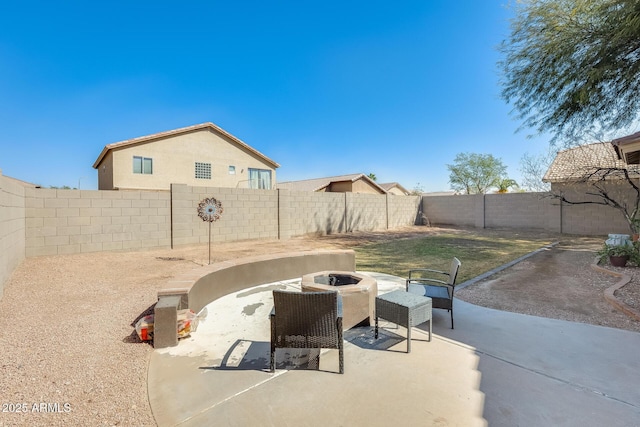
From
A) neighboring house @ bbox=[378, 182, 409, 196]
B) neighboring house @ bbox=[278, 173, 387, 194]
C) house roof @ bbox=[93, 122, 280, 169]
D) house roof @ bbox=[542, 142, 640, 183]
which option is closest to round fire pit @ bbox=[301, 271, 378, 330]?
house roof @ bbox=[542, 142, 640, 183]

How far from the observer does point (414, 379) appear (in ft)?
8.34

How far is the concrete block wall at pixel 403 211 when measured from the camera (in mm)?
19181

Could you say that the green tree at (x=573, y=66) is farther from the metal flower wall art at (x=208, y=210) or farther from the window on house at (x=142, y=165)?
the window on house at (x=142, y=165)

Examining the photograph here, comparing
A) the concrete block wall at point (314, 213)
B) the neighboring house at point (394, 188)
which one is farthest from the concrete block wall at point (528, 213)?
the neighboring house at point (394, 188)

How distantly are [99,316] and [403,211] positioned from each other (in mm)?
18571

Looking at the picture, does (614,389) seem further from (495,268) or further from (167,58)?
(167,58)

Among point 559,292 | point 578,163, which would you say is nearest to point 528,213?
point 578,163

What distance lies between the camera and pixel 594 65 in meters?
6.97

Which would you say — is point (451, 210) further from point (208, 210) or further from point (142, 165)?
point (142, 165)

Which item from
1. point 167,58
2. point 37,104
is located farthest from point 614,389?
point 37,104

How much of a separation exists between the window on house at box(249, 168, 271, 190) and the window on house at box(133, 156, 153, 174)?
6961 mm

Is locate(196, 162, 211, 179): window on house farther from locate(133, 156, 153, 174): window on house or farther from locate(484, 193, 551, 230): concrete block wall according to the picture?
locate(484, 193, 551, 230): concrete block wall

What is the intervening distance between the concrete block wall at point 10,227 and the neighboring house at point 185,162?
10747 millimetres

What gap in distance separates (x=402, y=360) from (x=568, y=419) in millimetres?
1261
